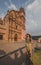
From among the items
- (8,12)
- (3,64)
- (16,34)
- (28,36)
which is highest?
(8,12)

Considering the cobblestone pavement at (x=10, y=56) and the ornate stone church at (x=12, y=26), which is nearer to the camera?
the cobblestone pavement at (x=10, y=56)

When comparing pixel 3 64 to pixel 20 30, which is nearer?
pixel 3 64

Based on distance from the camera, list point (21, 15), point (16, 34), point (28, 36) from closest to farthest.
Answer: point (28, 36) → point (16, 34) → point (21, 15)

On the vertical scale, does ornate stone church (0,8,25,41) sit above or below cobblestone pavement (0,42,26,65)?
above

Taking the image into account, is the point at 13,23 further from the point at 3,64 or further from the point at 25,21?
the point at 3,64

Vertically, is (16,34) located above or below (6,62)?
above

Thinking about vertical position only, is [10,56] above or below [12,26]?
below

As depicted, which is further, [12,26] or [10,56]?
[12,26]

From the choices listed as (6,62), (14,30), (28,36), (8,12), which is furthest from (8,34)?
(6,62)

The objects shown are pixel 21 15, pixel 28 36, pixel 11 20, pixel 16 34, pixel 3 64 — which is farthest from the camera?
pixel 21 15

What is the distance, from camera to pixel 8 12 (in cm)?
2916

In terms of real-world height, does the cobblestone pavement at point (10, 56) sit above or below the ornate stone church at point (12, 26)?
below

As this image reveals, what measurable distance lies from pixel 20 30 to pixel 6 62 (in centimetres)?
2774

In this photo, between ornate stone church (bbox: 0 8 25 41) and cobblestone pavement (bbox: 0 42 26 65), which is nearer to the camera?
cobblestone pavement (bbox: 0 42 26 65)
